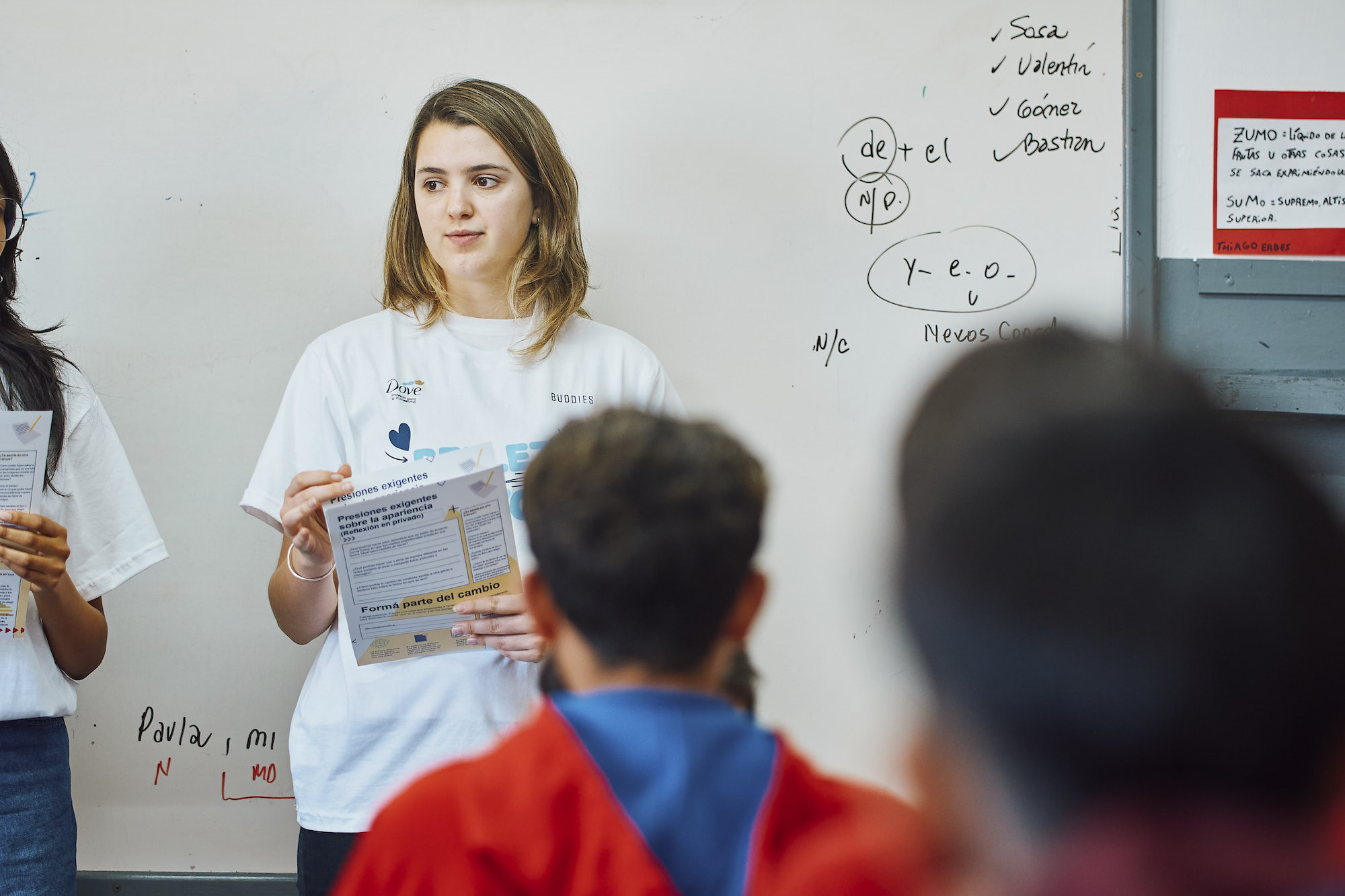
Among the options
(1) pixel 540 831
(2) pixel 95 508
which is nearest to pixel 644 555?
(1) pixel 540 831

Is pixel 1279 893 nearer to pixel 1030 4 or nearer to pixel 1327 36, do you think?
pixel 1030 4

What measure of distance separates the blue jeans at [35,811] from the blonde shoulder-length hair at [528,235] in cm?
79

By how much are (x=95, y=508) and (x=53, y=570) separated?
17 centimetres

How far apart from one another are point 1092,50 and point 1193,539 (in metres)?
1.92

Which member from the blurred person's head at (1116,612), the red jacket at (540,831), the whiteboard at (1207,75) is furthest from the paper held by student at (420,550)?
the whiteboard at (1207,75)

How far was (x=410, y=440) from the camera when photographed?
4.58ft

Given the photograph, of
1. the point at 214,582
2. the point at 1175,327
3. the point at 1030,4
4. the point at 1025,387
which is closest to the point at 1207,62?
the point at 1030,4

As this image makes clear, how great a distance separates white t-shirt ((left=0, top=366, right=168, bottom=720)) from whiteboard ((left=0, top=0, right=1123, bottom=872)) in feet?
1.39

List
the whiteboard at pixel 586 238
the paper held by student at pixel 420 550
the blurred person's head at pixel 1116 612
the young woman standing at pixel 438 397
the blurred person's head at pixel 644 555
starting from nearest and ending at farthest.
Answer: the blurred person's head at pixel 1116 612 < the blurred person's head at pixel 644 555 < the paper held by student at pixel 420 550 < the young woman standing at pixel 438 397 < the whiteboard at pixel 586 238

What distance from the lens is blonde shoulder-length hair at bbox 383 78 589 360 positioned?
4.88 ft

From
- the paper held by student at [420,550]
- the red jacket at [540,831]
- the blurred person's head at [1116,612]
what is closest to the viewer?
the blurred person's head at [1116,612]

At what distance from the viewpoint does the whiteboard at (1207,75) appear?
75.3 inches

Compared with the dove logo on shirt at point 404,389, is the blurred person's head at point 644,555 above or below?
below

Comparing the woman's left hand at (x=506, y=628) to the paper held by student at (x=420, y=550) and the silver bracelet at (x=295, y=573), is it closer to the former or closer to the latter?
the paper held by student at (x=420, y=550)
